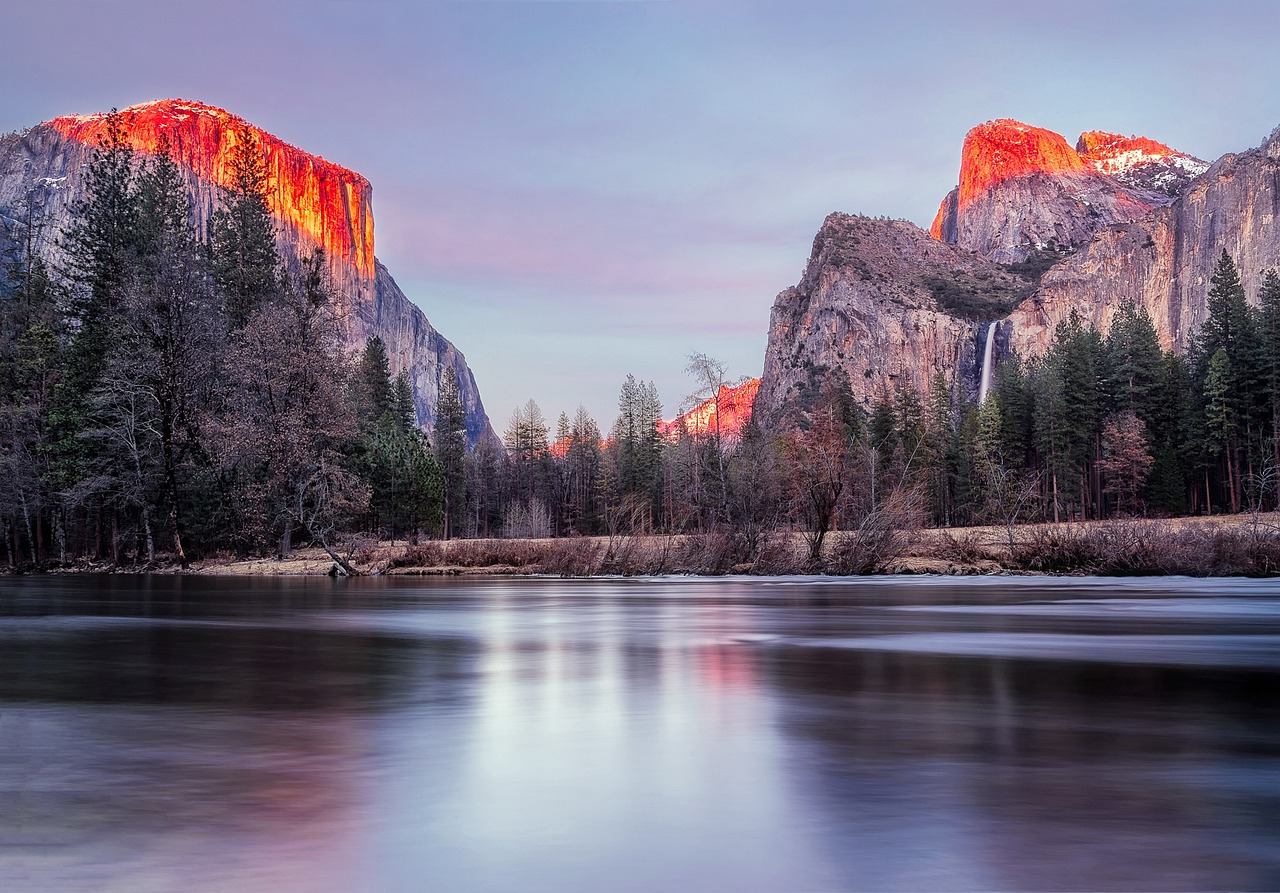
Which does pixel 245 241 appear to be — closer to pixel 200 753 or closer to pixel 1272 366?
pixel 200 753

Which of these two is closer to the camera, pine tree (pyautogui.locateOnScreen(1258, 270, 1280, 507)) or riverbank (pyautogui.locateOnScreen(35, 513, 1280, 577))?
riverbank (pyautogui.locateOnScreen(35, 513, 1280, 577))

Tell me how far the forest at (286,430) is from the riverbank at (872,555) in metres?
0.49

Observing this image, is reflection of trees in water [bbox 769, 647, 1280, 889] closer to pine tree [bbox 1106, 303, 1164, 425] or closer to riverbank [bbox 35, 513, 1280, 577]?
riverbank [bbox 35, 513, 1280, 577]

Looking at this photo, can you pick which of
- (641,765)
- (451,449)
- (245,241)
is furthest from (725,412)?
(451,449)

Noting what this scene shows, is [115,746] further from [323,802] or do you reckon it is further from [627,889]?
[627,889]

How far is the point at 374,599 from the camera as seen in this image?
25312 mm

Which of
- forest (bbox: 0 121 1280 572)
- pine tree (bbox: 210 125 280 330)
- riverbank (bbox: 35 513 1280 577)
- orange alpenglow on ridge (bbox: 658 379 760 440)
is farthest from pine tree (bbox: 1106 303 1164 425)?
pine tree (bbox: 210 125 280 330)

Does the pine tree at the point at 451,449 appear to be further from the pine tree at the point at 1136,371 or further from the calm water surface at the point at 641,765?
the calm water surface at the point at 641,765

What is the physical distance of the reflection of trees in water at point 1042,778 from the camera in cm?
357

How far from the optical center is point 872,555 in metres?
36.4

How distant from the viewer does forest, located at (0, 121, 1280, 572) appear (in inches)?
1590

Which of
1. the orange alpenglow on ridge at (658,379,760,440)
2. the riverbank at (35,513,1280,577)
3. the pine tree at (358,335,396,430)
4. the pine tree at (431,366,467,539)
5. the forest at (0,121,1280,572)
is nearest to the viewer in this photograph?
the riverbank at (35,513,1280,577)

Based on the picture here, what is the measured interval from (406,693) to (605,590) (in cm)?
2132

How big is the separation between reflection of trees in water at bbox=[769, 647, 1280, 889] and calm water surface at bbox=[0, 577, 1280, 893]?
0.02 metres
